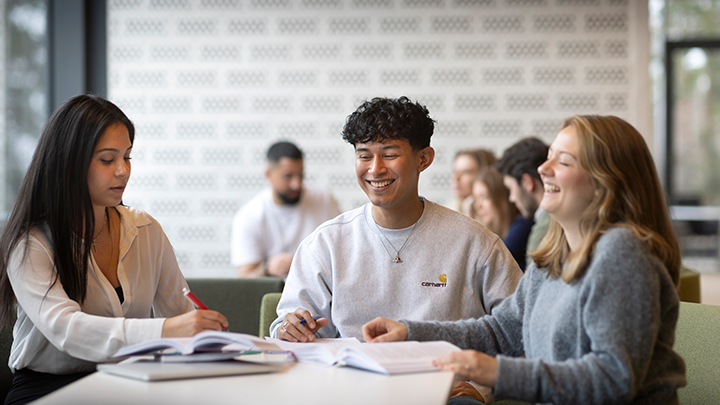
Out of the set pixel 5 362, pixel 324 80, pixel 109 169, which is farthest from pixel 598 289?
pixel 324 80

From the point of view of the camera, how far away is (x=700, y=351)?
1850mm

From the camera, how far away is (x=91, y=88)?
5488mm

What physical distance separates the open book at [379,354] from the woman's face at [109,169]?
2.29ft

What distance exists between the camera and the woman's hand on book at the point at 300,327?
1.72 m

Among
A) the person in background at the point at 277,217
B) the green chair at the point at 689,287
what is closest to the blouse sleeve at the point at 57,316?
the green chair at the point at 689,287

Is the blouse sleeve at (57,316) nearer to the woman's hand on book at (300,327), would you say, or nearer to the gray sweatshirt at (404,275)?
the woman's hand on book at (300,327)

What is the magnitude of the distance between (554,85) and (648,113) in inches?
31.7

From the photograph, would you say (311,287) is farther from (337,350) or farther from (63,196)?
(63,196)

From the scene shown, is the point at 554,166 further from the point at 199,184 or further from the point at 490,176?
the point at 199,184

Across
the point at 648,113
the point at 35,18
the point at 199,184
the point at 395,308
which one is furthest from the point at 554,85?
the point at 35,18

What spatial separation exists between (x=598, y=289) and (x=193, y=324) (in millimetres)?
931

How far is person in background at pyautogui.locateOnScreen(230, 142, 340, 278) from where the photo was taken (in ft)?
14.6

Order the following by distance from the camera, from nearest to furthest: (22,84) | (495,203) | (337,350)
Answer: (337,350) < (495,203) < (22,84)

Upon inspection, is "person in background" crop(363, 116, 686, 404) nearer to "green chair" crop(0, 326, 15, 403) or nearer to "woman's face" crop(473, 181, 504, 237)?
"green chair" crop(0, 326, 15, 403)
